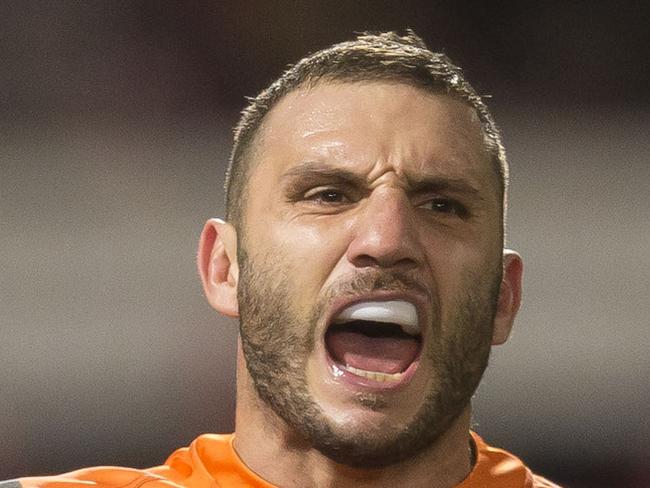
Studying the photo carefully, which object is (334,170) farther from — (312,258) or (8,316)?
(8,316)

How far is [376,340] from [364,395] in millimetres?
162

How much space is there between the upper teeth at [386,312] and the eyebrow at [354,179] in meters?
0.19

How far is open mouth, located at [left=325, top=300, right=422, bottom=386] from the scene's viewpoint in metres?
1.70

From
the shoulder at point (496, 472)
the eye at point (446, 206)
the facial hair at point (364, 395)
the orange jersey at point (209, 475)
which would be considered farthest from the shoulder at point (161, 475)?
the eye at point (446, 206)

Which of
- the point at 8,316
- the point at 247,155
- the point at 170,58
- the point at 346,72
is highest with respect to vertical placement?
the point at 170,58

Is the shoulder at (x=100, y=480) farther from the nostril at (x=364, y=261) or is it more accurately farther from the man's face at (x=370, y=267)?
the nostril at (x=364, y=261)

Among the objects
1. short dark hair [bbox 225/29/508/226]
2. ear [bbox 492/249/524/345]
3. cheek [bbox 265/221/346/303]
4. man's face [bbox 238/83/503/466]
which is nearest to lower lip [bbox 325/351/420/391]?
man's face [bbox 238/83/503/466]

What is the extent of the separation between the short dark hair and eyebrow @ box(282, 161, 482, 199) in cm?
11

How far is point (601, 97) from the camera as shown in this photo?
116 inches

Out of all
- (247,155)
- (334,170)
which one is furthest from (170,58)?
(334,170)

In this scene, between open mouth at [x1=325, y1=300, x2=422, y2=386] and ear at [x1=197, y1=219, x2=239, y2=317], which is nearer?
open mouth at [x1=325, y1=300, x2=422, y2=386]

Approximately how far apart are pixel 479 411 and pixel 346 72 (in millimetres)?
1045

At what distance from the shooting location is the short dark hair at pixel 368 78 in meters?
1.88

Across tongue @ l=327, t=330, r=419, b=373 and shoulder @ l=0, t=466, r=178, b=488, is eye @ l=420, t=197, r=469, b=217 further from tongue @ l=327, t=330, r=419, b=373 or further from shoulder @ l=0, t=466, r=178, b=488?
shoulder @ l=0, t=466, r=178, b=488
